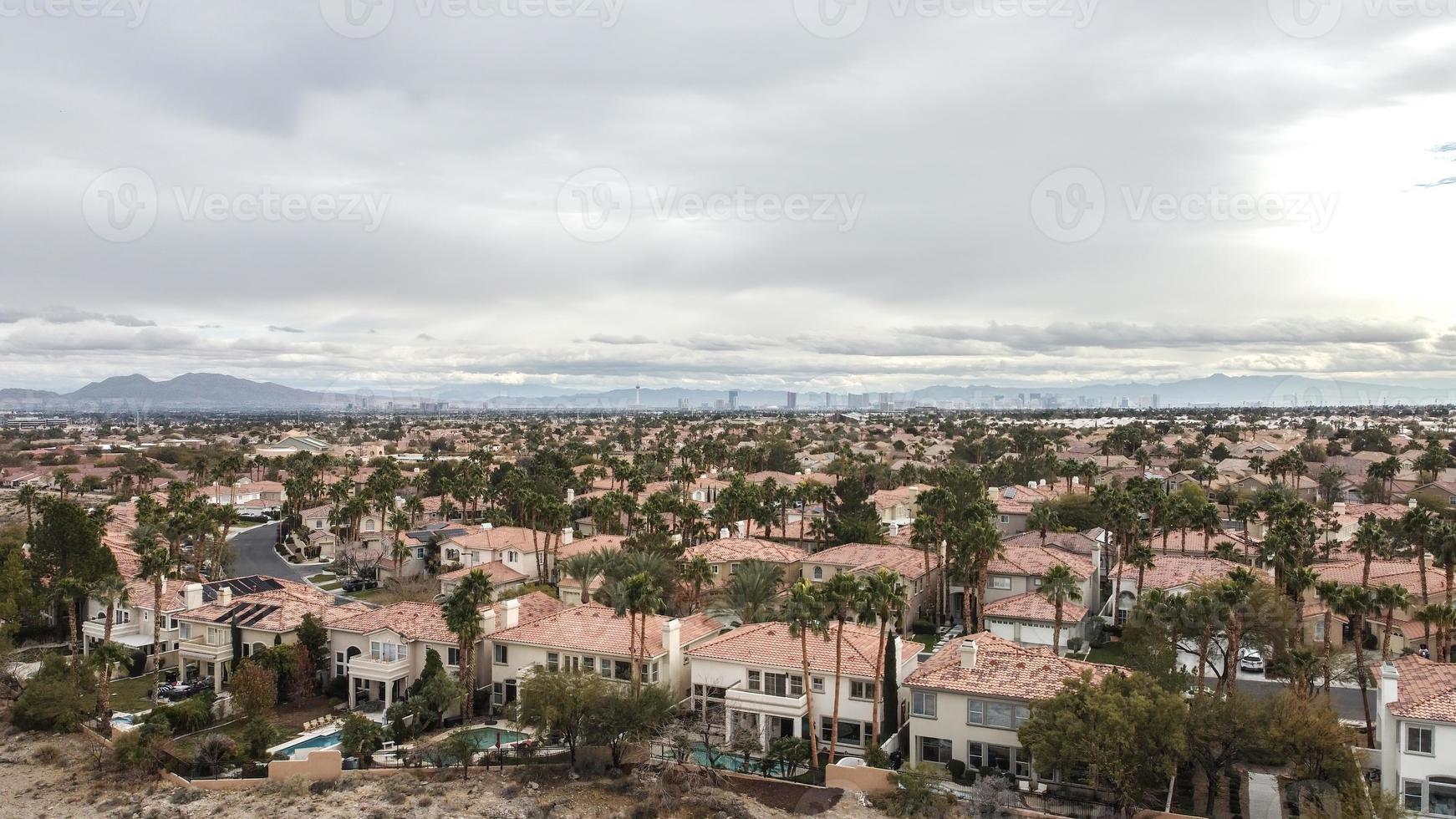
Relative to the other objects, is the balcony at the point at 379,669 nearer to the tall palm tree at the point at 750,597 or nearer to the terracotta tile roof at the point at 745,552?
the tall palm tree at the point at 750,597

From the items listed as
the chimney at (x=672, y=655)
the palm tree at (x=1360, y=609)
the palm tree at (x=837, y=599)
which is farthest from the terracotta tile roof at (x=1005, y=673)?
the chimney at (x=672, y=655)

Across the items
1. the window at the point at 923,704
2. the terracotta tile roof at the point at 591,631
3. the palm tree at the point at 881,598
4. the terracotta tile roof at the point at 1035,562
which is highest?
the palm tree at the point at 881,598

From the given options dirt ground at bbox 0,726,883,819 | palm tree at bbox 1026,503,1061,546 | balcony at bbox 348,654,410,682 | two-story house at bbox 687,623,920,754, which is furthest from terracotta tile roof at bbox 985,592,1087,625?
balcony at bbox 348,654,410,682

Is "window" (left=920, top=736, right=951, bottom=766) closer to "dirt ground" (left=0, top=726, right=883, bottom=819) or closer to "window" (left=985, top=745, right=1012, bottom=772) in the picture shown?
"window" (left=985, top=745, right=1012, bottom=772)

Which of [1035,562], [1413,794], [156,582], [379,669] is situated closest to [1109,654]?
[1035,562]

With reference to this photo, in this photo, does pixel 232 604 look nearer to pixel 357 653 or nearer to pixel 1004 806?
pixel 357 653

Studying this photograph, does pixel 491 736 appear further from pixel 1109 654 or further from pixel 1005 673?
pixel 1109 654
